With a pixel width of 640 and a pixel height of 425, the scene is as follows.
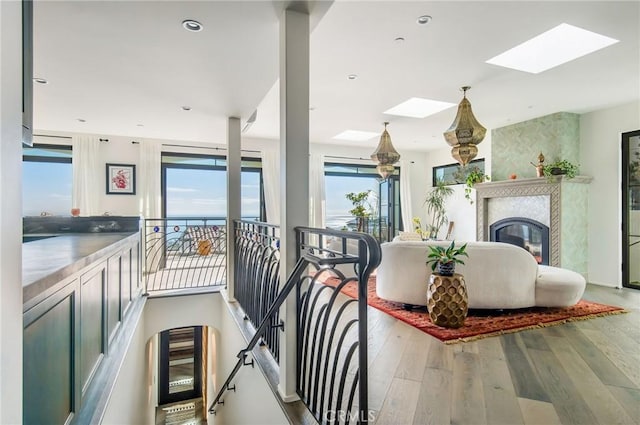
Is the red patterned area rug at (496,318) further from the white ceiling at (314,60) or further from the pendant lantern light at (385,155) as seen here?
the white ceiling at (314,60)

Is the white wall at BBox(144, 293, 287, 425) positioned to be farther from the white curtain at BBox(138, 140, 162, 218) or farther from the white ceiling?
the white ceiling

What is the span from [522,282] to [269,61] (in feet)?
11.0

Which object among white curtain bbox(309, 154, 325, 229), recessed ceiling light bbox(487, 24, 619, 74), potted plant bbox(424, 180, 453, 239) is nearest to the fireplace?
potted plant bbox(424, 180, 453, 239)

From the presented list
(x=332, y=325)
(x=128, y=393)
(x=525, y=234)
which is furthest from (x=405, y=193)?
(x=128, y=393)

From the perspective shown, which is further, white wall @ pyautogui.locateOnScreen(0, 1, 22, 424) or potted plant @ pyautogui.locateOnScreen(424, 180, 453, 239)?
potted plant @ pyautogui.locateOnScreen(424, 180, 453, 239)

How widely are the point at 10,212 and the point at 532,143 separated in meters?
6.84

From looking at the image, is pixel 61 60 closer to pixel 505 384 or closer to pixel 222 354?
pixel 222 354

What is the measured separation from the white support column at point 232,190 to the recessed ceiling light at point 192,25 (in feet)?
6.89

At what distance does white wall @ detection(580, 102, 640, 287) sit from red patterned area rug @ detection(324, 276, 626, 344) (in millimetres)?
1647

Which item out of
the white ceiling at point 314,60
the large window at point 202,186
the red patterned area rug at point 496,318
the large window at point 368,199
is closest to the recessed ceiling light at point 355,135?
the large window at point 368,199

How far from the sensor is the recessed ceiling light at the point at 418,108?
471 centimetres

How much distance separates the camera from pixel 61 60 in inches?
107

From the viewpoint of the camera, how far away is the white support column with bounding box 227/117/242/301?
4230 millimetres

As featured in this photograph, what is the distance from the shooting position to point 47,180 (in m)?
5.65
